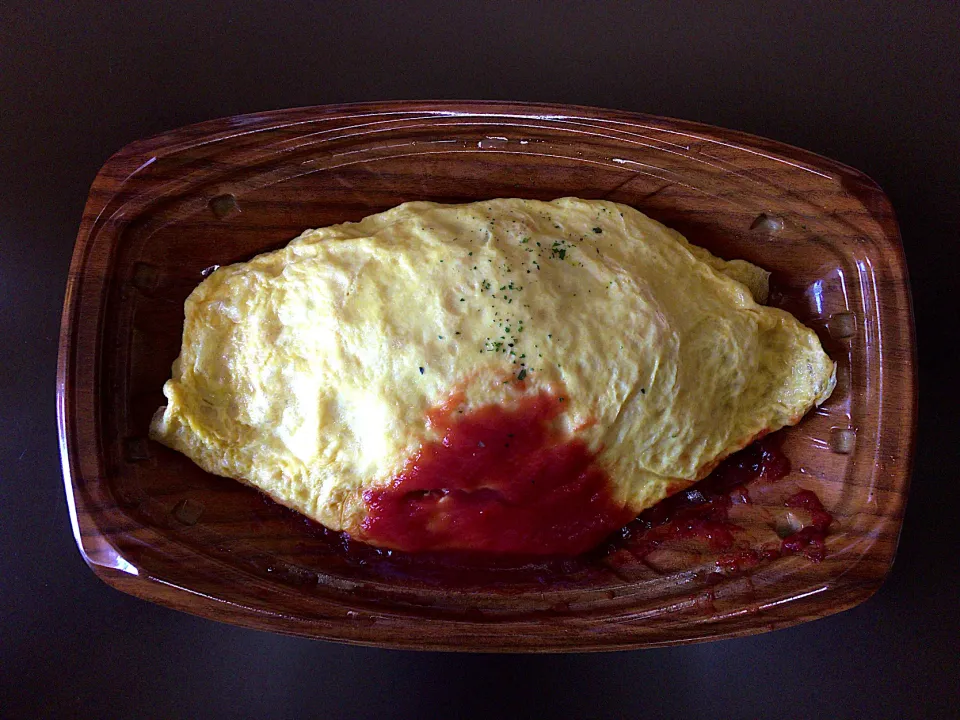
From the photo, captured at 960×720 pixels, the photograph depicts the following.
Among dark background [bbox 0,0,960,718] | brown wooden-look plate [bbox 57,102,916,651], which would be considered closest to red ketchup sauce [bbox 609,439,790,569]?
brown wooden-look plate [bbox 57,102,916,651]

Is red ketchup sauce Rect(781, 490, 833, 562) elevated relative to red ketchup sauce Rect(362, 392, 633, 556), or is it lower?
lower

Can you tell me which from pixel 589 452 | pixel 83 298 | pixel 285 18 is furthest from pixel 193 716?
pixel 285 18

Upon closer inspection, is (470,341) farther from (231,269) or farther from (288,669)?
(288,669)

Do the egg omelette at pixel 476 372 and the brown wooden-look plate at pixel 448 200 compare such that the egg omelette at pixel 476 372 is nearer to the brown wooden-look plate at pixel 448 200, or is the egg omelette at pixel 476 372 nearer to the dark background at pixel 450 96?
the brown wooden-look plate at pixel 448 200

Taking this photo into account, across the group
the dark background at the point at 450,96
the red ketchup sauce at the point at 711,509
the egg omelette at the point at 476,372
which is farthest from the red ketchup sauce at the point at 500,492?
the dark background at the point at 450,96

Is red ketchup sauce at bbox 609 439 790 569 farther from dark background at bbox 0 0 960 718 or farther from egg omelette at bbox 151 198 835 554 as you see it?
dark background at bbox 0 0 960 718

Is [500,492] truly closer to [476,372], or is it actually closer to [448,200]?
[476,372]

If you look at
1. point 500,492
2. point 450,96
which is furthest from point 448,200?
point 500,492
